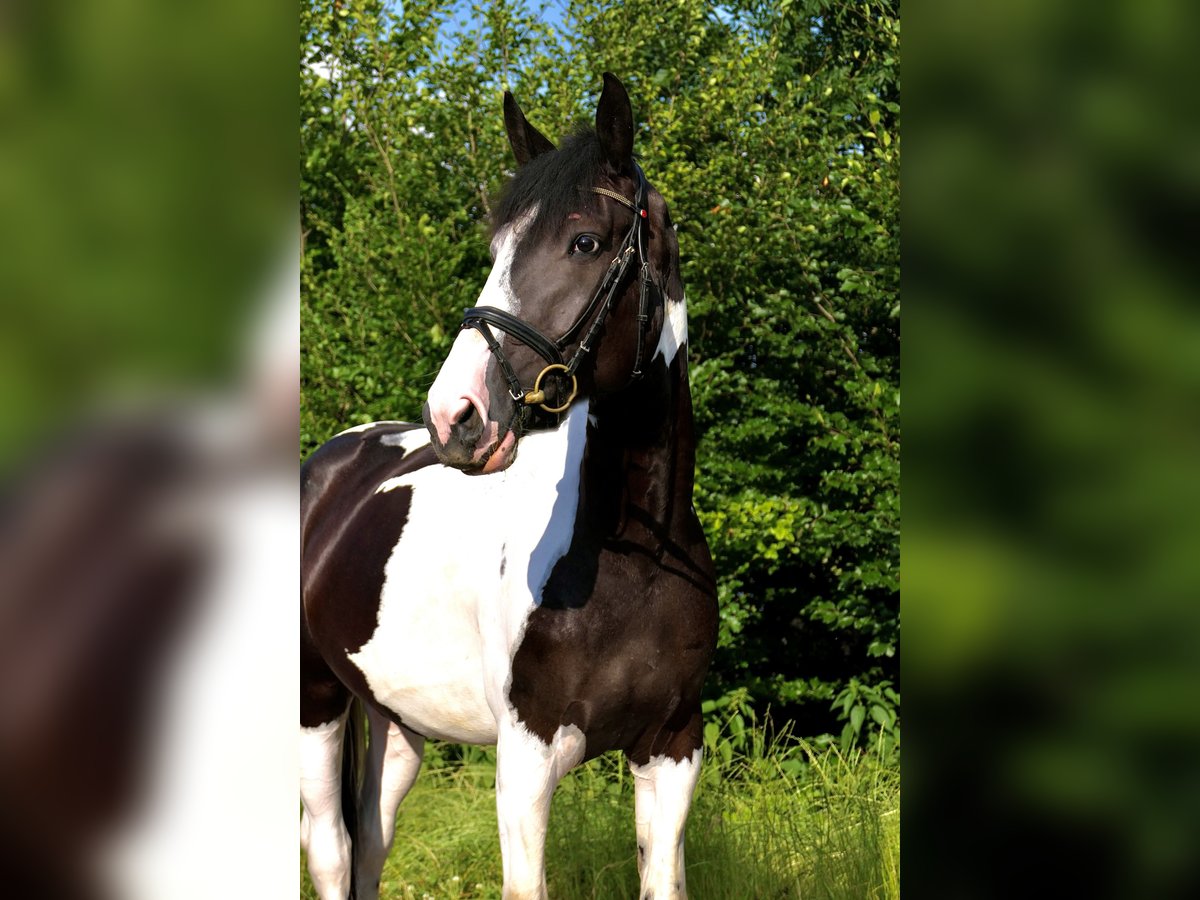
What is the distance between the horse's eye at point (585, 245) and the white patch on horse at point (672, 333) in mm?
269

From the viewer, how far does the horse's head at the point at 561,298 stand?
2.03 meters

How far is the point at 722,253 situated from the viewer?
17.4 ft

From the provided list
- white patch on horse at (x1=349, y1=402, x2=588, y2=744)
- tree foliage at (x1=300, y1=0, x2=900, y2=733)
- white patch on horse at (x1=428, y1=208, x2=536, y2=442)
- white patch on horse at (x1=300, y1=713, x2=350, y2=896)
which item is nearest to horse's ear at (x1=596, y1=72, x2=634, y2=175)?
white patch on horse at (x1=428, y1=208, x2=536, y2=442)

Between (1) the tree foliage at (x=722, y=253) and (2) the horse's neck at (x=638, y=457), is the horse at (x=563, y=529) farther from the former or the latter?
(1) the tree foliage at (x=722, y=253)

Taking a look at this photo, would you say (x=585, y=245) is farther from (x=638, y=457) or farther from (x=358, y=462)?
(x=358, y=462)

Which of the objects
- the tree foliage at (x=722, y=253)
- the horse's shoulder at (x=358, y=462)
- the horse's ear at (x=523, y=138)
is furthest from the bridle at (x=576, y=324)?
the tree foliage at (x=722, y=253)

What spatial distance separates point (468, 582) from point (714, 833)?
6.14 ft

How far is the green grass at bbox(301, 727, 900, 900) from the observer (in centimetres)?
378
